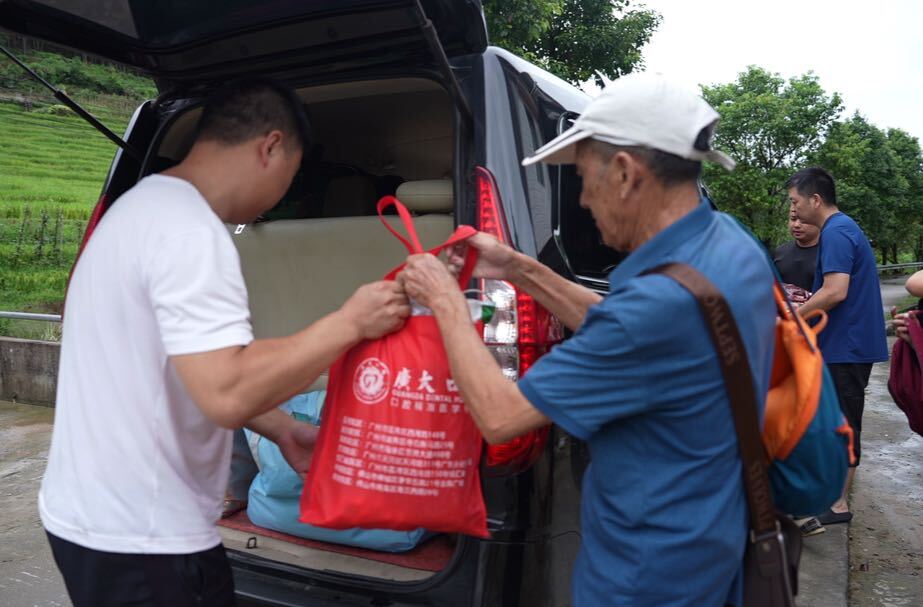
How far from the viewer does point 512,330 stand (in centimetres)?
188

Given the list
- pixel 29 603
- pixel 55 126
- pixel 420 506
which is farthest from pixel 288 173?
pixel 55 126

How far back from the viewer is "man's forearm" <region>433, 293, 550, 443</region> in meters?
1.42

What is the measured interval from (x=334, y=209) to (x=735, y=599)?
237 cm

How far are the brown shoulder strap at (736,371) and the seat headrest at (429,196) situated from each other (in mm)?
1177

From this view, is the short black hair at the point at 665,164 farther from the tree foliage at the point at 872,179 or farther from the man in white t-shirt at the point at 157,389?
the tree foliage at the point at 872,179

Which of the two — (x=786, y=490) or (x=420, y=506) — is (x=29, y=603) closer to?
(x=420, y=506)

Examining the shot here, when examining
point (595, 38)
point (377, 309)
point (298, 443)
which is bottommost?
point (298, 443)

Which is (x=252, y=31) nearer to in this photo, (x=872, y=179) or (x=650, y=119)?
(x=650, y=119)

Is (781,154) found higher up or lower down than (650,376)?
higher up

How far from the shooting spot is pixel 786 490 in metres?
1.49

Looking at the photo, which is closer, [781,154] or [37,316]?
[37,316]

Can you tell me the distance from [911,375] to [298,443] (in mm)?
2624

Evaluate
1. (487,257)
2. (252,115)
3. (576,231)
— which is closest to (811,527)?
(576,231)

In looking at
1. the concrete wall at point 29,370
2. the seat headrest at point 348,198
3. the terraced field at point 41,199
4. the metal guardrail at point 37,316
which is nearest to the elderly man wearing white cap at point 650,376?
the seat headrest at point 348,198
